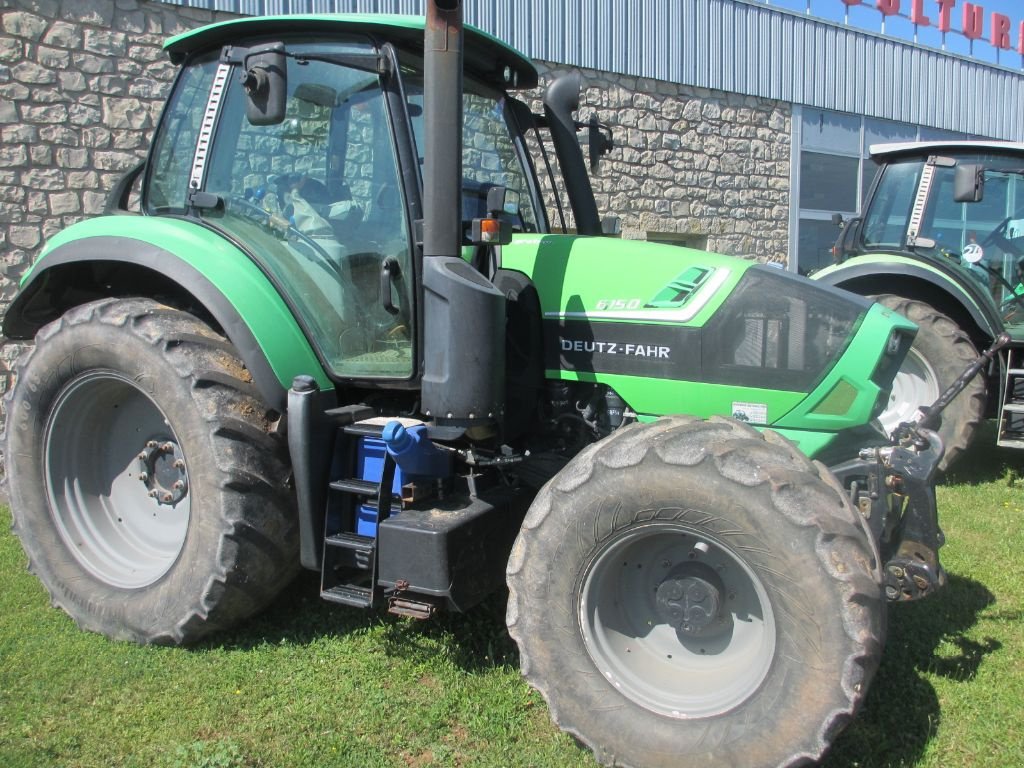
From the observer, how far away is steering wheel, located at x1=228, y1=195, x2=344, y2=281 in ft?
11.9

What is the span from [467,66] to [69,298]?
2174 millimetres

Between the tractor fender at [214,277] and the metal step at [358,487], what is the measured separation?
1.25 feet

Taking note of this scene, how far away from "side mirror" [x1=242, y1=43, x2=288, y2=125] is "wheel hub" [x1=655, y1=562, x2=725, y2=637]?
2.15 metres

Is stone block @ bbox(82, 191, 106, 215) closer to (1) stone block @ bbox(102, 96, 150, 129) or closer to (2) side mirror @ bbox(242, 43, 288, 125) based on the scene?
(1) stone block @ bbox(102, 96, 150, 129)

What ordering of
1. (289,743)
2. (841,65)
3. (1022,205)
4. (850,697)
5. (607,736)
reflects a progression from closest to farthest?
(850,697) → (607,736) → (289,743) → (1022,205) → (841,65)

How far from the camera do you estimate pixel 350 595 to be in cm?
338

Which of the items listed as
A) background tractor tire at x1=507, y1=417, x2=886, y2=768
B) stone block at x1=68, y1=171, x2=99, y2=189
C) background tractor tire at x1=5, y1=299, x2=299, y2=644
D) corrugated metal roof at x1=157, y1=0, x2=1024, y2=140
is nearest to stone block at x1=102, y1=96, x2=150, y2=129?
stone block at x1=68, y1=171, x2=99, y2=189

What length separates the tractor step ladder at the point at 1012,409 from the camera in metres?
6.35

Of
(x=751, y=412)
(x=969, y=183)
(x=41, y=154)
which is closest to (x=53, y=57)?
(x=41, y=154)

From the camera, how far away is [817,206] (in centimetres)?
1338

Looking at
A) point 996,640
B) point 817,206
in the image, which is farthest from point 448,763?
point 817,206

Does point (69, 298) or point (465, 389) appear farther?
point (69, 298)

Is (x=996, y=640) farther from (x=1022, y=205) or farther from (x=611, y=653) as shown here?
(x=1022, y=205)

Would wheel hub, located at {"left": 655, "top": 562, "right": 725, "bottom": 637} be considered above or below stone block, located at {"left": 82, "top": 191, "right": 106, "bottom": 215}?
below
